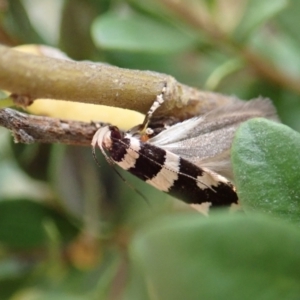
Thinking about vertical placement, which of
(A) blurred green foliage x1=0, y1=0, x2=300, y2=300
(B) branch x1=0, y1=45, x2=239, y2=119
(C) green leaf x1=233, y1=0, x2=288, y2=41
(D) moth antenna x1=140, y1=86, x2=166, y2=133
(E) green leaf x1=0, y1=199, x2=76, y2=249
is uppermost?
(C) green leaf x1=233, y1=0, x2=288, y2=41

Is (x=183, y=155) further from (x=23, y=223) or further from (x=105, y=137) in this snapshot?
(x=23, y=223)

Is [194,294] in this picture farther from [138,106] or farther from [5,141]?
[5,141]

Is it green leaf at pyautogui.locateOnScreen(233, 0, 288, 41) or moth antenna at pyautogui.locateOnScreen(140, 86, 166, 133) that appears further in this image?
green leaf at pyautogui.locateOnScreen(233, 0, 288, 41)

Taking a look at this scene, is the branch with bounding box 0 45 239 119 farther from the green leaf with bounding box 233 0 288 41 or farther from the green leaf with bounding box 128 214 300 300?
the green leaf with bounding box 233 0 288 41

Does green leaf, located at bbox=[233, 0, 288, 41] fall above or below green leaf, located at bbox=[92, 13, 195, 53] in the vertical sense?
above

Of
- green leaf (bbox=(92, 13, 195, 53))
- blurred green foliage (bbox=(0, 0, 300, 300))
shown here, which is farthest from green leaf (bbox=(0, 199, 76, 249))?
green leaf (bbox=(92, 13, 195, 53))

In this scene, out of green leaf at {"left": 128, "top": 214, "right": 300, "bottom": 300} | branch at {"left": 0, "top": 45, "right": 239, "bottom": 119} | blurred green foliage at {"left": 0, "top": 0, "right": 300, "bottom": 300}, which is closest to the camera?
green leaf at {"left": 128, "top": 214, "right": 300, "bottom": 300}

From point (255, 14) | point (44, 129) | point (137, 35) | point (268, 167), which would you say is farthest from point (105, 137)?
point (255, 14)
